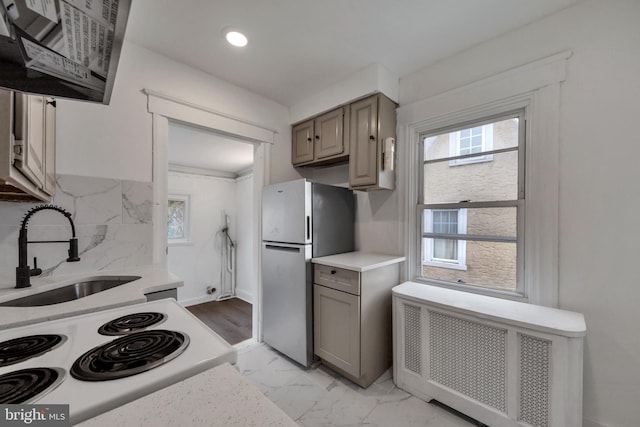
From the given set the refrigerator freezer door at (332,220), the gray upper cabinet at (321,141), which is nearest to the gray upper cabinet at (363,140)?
the gray upper cabinet at (321,141)

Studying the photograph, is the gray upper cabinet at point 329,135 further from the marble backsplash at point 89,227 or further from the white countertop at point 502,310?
the marble backsplash at point 89,227

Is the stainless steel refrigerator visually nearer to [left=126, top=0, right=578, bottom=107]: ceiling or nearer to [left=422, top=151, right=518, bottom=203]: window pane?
[left=422, top=151, right=518, bottom=203]: window pane

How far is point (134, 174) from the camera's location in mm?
1855

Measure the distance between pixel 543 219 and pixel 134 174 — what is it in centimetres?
282

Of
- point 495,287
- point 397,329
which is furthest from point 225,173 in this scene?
point 495,287

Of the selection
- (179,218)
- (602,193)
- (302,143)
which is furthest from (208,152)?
(602,193)

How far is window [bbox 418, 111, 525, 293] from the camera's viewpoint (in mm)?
1770

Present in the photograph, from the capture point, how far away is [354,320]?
1843 millimetres

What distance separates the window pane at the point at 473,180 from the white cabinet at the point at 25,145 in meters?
2.35

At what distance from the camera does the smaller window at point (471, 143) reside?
189 centimetres

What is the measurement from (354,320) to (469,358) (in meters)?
0.73

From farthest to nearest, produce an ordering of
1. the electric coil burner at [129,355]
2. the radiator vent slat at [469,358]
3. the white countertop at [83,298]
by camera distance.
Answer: the radiator vent slat at [469,358], the white countertop at [83,298], the electric coil burner at [129,355]

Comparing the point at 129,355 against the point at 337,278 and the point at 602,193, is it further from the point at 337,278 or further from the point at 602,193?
the point at 602,193

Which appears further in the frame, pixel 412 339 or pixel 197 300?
pixel 197 300
